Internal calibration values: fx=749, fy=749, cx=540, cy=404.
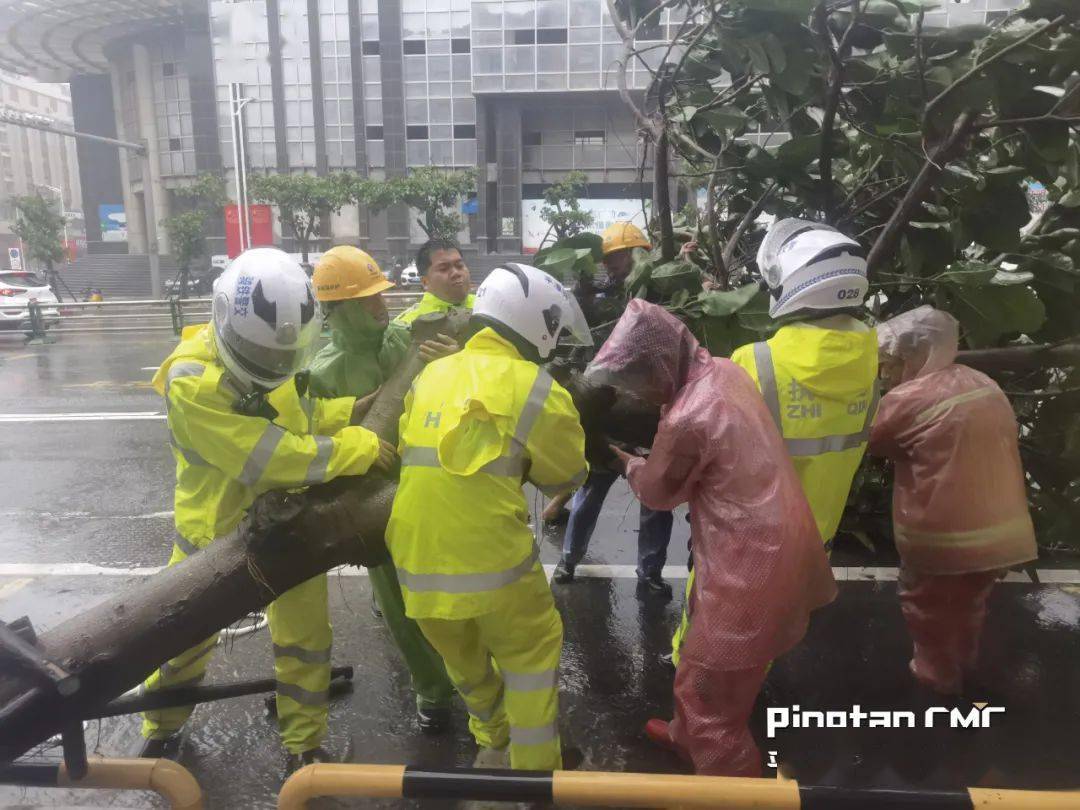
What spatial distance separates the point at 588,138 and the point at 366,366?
35.6 metres

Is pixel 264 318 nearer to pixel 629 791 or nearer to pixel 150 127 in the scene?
pixel 629 791

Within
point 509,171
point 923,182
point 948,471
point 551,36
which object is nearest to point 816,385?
point 948,471

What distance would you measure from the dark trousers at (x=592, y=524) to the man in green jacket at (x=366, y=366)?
4.54 feet

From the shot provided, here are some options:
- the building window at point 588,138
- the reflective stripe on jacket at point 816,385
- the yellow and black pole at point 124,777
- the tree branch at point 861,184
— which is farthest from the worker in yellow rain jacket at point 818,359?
the building window at point 588,138

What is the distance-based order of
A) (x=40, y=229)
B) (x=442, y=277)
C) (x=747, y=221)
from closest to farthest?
(x=442, y=277) < (x=747, y=221) < (x=40, y=229)

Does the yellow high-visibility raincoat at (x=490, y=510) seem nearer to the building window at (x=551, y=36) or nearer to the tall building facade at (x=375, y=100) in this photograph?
the tall building facade at (x=375, y=100)

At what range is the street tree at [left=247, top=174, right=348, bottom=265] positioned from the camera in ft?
104

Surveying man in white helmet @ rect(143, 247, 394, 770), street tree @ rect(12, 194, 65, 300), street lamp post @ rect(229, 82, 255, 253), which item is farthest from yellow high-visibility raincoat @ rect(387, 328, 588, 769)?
street tree @ rect(12, 194, 65, 300)

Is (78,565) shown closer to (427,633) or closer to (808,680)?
(427,633)

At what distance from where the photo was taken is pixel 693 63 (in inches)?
155

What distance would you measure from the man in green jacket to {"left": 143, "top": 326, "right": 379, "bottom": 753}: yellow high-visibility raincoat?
39 cm

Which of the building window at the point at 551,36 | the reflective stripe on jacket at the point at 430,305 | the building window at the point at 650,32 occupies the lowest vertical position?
the reflective stripe on jacket at the point at 430,305

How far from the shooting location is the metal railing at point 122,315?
17.4 metres

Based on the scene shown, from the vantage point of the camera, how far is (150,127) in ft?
113
